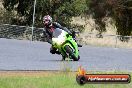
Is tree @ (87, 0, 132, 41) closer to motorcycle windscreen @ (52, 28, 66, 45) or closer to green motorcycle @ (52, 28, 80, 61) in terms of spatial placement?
green motorcycle @ (52, 28, 80, 61)

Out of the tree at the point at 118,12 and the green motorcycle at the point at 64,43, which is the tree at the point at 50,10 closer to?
the tree at the point at 118,12

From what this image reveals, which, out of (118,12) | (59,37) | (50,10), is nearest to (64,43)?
(59,37)

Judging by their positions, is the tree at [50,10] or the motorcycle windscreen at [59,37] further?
the tree at [50,10]

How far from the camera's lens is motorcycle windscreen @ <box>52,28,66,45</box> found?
16.4m

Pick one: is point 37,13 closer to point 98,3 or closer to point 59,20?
point 59,20

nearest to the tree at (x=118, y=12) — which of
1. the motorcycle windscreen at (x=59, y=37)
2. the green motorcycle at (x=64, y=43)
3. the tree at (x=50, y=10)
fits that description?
the tree at (x=50, y=10)

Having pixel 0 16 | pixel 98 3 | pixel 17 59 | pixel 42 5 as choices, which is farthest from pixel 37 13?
pixel 17 59

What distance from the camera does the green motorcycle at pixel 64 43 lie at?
649 inches

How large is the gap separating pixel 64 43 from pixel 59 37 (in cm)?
28

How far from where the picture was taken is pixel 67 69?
41.7 feet

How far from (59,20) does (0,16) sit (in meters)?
6.10

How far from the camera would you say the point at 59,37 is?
16.6 m

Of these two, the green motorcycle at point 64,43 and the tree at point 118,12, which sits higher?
the tree at point 118,12

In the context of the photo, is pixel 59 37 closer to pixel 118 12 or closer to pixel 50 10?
pixel 50 10
